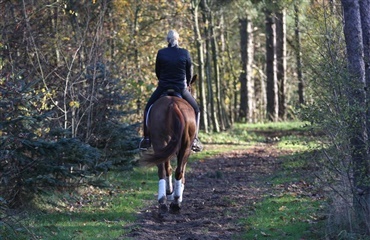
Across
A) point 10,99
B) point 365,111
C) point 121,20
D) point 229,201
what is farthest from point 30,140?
point 121,20

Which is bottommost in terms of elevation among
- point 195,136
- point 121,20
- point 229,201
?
point 229,201

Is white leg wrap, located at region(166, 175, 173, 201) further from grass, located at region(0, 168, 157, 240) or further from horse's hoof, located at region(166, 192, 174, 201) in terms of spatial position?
grass, located at region(0, 168, 157, 240)

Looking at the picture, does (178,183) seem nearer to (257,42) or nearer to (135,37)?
(135,37)

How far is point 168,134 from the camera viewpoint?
12656 mm

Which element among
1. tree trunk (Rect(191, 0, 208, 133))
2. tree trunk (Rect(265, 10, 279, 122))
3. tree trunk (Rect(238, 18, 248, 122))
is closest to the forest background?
tree trunk (Rect(191, 0, 208, 133))

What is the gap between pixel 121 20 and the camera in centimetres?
2472

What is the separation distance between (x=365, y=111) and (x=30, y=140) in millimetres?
5332

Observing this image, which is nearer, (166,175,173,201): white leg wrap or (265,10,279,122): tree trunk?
(166,175,173,201): white leg wrap

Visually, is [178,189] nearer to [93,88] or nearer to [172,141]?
[172,141]

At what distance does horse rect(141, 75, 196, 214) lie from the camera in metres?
12.5

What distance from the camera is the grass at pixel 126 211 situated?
35.6 feet

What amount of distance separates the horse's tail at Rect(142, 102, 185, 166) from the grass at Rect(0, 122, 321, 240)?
1044mm

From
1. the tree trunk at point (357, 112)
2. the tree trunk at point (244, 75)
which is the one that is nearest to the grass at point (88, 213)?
the tree trunk at point (357, 112)

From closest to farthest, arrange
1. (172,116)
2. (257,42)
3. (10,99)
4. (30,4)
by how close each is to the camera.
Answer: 1. (10,99)
2. (172,116)
3. (30,4)
4. (257,42)
